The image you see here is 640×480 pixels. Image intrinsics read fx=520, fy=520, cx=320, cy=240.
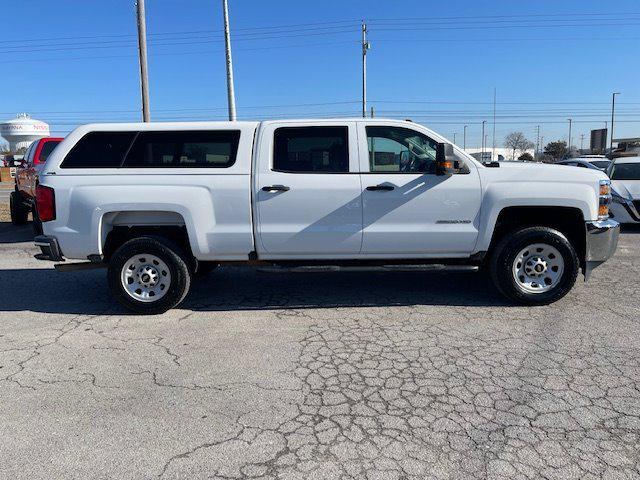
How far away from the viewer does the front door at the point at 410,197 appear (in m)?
5.45

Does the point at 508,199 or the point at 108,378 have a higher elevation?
the point at 508,199

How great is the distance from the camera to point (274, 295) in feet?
20.6

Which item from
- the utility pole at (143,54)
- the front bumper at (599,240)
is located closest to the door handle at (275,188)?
the front bumper at (599,240)

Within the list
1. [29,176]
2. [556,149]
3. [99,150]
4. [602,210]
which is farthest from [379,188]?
[556,149]

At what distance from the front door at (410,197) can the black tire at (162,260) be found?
1966 mm

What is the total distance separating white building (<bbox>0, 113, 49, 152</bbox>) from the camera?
320 ft

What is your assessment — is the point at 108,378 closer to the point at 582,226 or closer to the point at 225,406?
the point at 225,406

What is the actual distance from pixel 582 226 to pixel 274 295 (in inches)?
139

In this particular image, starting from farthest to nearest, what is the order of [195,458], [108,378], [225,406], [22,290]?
[22,290] < [108,378] < [225,406] < [195,458]

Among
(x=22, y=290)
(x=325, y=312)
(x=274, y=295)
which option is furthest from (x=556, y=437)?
(x=22, y=290)

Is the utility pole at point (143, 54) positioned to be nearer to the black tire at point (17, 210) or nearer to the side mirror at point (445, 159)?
the black tire at point (17, 210)

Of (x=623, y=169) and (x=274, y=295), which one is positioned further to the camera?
(x=623, y=169)

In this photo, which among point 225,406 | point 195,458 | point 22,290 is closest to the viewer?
point 195,458

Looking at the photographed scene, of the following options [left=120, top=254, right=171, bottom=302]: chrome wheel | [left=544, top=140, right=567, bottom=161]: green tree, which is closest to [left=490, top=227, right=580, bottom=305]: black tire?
[left=120, top=254, right=171, bottom=302]: chrome wheel
